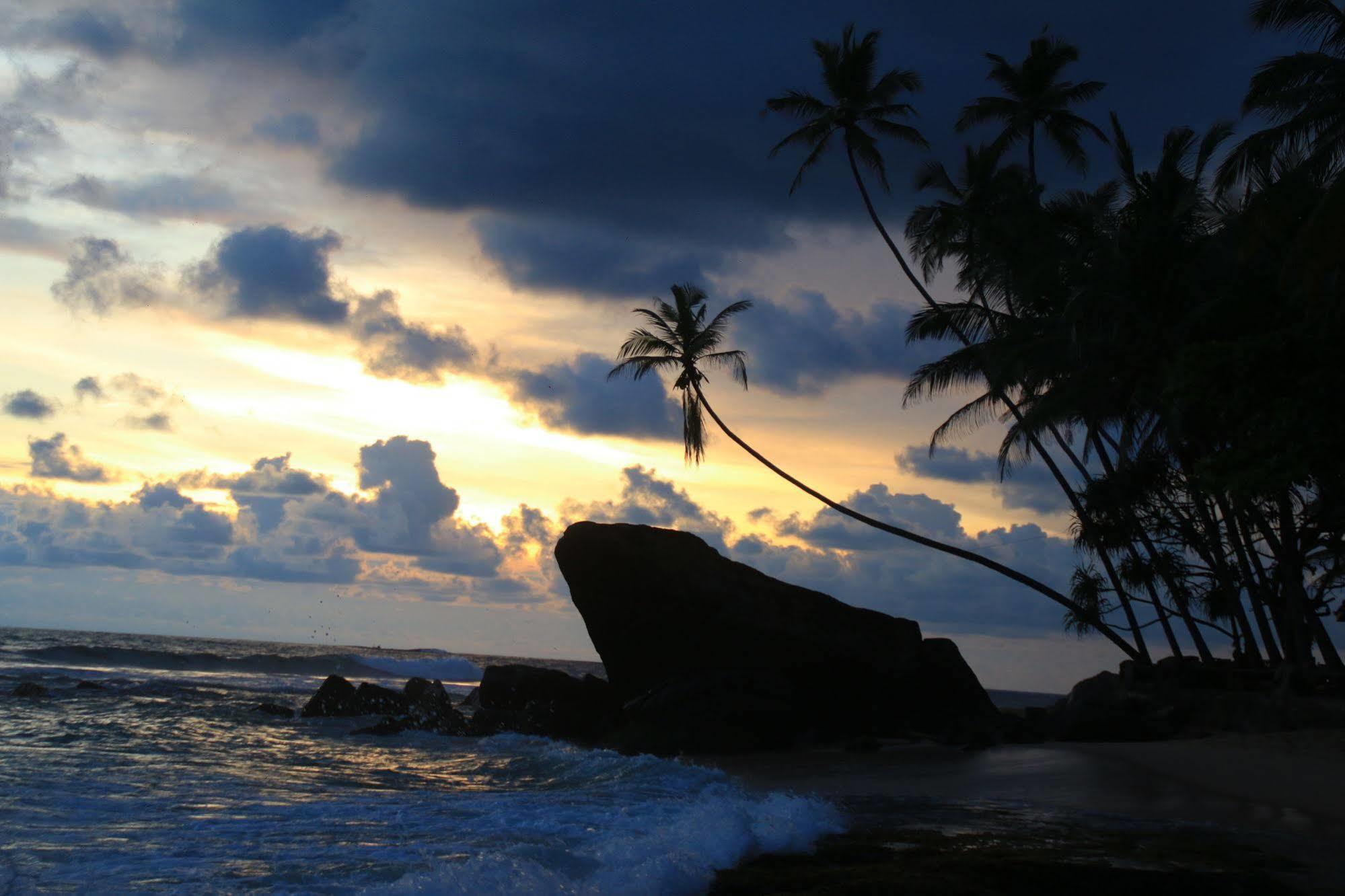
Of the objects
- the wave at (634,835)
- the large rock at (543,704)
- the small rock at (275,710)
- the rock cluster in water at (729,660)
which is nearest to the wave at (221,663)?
the small rock at (275,710)

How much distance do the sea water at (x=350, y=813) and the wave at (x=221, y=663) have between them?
24878 millimetres

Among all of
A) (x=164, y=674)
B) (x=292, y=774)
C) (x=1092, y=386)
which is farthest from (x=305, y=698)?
(x=1092, y=386)

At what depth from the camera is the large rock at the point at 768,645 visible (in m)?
18.6

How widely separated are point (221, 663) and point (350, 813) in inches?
1612

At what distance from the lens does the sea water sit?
6.70 meters

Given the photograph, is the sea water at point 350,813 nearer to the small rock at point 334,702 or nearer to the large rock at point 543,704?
the large rock at point 543,704

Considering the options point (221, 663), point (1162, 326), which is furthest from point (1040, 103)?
point (221, 663)

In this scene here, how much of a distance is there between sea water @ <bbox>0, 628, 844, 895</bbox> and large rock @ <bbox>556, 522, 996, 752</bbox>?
2.97m

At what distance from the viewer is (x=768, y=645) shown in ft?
61.8

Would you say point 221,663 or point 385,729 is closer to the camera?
point 385,729

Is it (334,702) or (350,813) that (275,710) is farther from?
(350,813)

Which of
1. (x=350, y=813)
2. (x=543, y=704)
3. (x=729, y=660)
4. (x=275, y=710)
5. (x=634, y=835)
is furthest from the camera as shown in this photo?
(x=275, y=710)

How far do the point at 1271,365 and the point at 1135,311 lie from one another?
5628 millimetres

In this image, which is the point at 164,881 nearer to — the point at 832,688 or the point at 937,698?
the point at 832,688
